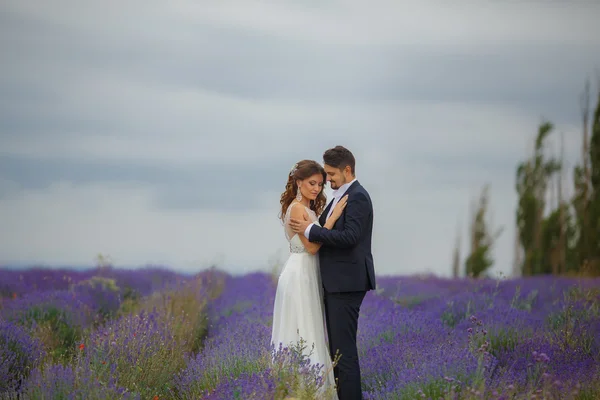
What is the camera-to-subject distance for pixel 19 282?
10.6 metres

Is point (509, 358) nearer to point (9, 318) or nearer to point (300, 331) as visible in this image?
point (300, 331)

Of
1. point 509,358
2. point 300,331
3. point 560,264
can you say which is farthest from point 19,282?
point 560,264

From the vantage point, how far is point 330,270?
5.02 metres

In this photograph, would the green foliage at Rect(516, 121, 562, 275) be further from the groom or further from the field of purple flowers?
the groom

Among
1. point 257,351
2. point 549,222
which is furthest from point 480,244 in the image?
point 257,351

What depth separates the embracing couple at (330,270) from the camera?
16.4ft

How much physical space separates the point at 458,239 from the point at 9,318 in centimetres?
1649

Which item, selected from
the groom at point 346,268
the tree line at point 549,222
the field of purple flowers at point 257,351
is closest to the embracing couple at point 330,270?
the groom at point 346,268

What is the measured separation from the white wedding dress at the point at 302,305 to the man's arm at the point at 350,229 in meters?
0.31

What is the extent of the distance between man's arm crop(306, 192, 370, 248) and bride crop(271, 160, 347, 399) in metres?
0.10

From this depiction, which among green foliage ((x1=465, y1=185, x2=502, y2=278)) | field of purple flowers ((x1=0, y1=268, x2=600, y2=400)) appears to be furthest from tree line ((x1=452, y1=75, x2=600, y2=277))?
field of purple flowers ((x1=0, y1=268, x2=600, y2=400))

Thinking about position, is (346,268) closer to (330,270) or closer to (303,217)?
(330,270)

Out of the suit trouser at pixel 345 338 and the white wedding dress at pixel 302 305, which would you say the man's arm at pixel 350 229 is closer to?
the white wedding dress at pixel 302 305

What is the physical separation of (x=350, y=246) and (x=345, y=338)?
0.67 m
